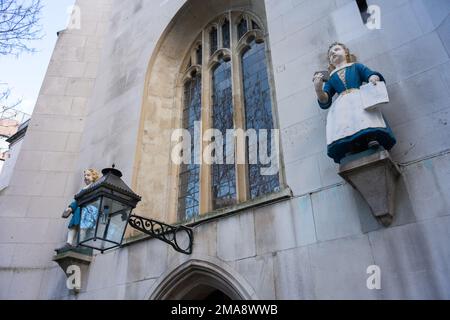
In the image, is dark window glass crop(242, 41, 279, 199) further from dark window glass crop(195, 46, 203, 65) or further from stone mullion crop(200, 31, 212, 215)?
dark window glass crop(195, 46, 203, 65)

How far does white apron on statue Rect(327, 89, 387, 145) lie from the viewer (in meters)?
3.43

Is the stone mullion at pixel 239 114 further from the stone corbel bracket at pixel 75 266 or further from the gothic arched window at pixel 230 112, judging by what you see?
the stone corbel bracket at pixel 75 266

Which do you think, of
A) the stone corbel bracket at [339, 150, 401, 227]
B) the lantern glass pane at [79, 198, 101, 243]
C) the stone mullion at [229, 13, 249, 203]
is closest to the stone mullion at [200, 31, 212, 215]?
the stone mullion at [229, 13, 249, 203]

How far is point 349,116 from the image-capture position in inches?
140

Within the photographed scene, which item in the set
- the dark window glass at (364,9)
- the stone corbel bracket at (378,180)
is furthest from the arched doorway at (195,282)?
the dark window glass at (364,9)

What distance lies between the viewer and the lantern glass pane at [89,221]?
3.77 m

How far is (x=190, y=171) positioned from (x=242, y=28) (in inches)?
121

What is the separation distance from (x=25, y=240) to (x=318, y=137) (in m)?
5.51

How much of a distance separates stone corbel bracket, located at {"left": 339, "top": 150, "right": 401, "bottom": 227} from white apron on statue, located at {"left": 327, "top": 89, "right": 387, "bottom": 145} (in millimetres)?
279

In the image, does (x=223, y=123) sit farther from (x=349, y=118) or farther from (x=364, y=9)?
(x=349, y=118)

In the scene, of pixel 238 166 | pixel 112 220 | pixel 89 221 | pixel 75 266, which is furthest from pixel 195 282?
pixel 75 266
